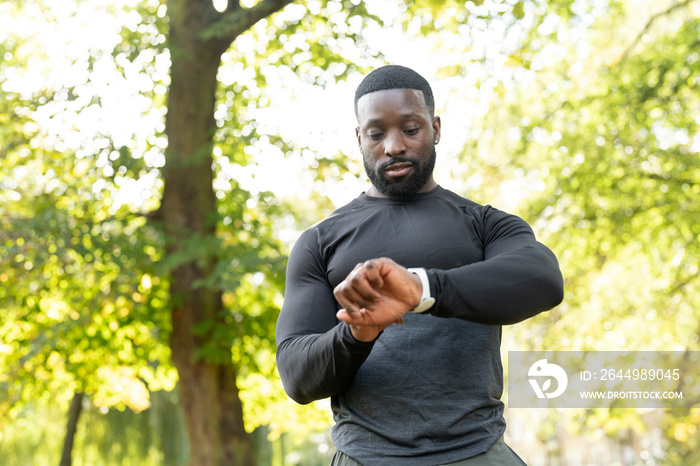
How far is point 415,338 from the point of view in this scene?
2.00 m

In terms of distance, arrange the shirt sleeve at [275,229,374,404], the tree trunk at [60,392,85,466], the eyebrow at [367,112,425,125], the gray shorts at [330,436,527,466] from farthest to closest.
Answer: the tree trunk at [60,392,85,466] → the eyebrow at [367,112,425,125] → the gray shorts at [330,436,527,466] → the shirt sleeve at [275,229,374,404]

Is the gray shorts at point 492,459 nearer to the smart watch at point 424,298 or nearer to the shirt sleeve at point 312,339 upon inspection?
the shirt sleeve at point 312,339

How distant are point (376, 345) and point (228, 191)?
23.2 ft

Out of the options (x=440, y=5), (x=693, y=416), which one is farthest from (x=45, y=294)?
(x=693, y=416)

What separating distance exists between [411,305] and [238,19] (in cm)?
711

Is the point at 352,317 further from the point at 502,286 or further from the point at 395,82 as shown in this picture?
the point at 395,82

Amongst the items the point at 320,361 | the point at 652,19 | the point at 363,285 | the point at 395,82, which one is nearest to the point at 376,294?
the point at 363,285

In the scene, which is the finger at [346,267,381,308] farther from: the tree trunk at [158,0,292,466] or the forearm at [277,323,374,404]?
the tree trunk at [158,0,292,466]

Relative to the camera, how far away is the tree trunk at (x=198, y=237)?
26.9 feet

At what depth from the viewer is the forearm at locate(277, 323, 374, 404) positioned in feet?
5.78

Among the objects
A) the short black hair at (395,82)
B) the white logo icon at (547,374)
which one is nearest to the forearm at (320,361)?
the short black hair at (395,82)

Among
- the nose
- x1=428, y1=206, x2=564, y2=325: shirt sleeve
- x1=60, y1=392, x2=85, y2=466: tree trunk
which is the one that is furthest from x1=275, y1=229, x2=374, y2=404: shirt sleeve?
x1=60, y1=392, x2=85, y2=466: tree trunk

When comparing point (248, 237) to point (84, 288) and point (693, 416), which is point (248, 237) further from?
point (693, 416)

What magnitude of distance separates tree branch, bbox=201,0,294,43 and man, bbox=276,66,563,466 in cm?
616
